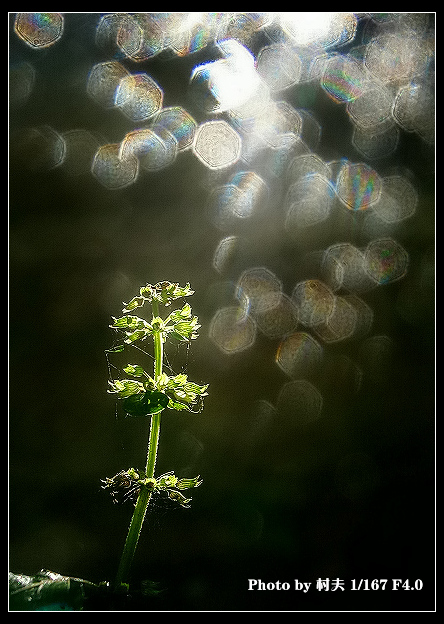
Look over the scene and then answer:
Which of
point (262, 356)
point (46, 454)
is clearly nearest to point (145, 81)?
point (262, 356)

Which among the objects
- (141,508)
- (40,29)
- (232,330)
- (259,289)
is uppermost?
(40,29)

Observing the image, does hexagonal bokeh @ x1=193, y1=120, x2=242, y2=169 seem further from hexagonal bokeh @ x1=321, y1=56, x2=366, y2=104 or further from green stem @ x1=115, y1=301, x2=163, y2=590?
green stem @ x1=115, y1=301, x2=163, y2=590

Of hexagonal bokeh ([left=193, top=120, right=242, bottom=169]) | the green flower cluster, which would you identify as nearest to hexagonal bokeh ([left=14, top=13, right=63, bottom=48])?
hexagonal bokeh ([left=193, top=120, right=242, bottom=169])

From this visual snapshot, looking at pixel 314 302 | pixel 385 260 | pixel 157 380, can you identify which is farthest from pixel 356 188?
pixel 157 380

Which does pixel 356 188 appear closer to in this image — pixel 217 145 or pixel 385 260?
pixel 385 260

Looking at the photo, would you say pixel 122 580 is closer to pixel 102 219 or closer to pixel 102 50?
pixel 102 219

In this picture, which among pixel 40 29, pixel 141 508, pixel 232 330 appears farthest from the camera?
pixel 232 330
